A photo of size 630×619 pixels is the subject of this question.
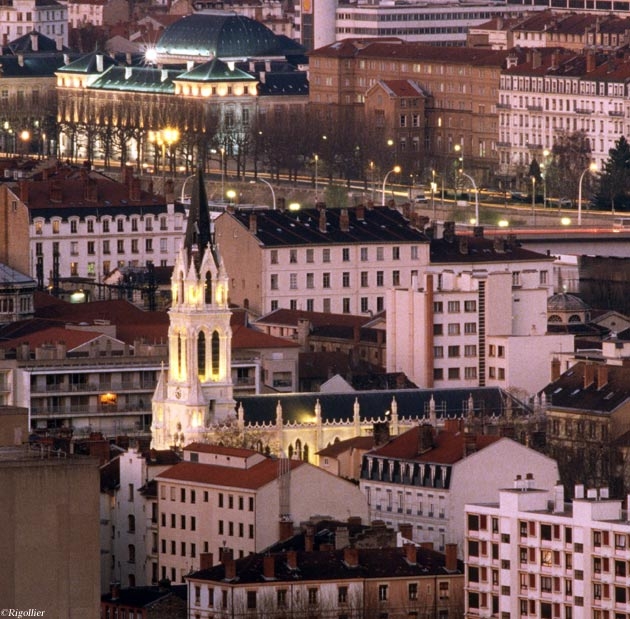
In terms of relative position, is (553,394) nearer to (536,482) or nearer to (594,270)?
(536,482)

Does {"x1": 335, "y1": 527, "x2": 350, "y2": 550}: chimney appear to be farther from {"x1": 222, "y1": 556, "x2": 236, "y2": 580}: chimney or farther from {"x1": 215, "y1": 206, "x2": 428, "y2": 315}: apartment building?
{"x1": 215, "y1": 206, "x2": 428, "y2": 315}: apartment building

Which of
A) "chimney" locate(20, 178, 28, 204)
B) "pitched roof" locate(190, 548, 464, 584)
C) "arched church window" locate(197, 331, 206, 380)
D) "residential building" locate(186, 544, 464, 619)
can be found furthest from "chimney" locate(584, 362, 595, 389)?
"chimney" locate(20, 178, 28, 204)

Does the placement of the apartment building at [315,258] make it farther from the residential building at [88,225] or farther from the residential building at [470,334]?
the residential building at [470,334]

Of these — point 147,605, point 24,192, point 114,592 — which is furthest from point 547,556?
point 24,192

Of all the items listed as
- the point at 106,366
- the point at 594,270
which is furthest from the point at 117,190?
the point at 106,366

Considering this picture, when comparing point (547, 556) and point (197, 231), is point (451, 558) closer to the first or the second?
point (547, 556)

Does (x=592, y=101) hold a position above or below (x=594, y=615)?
above
